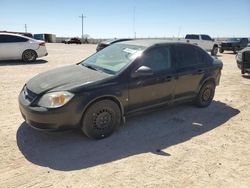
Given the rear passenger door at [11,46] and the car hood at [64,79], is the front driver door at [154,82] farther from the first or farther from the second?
the rear passenger door at [11,46]

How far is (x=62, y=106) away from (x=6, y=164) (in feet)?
3.50

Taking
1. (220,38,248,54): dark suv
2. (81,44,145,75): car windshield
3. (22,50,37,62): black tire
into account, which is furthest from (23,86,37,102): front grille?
(220,38,248,54): dark suv

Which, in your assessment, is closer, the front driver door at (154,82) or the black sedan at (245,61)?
the front driver door at (154,82)

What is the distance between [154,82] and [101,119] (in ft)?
4.18

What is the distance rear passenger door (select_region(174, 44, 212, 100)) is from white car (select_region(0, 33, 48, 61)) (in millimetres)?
9891

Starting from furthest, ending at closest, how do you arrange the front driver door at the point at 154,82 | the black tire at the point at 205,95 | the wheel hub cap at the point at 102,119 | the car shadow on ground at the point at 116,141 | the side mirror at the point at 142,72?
the black tire at the point at 205,95, the front driver door at the point at 154,82, the side mirror at the point at 142,72, the wheel hub cap at the point at 102,119, the car shadow on ground at the point at 116,141

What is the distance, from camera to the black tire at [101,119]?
4094mm

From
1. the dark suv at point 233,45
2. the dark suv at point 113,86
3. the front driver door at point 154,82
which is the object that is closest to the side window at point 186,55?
the dark suv at point 113,86

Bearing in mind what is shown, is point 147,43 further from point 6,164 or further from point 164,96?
point 6,164

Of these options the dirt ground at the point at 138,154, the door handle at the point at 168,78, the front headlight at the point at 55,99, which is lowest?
the dirt ground at the point at 138,154

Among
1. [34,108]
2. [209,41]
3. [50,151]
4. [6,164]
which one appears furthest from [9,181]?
[209,41]

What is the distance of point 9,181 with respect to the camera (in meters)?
3.12

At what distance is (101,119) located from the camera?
13.9ft

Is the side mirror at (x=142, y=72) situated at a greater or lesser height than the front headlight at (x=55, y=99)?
greater
